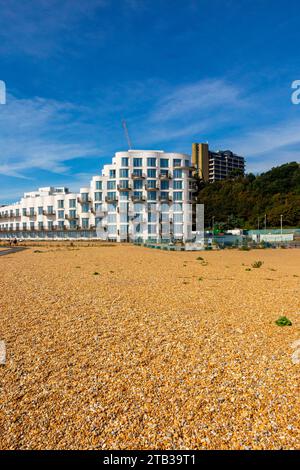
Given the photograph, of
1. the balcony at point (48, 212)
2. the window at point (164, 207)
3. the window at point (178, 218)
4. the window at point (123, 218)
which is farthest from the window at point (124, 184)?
the balcony at point (48, 212)

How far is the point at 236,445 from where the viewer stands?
3.50 metres

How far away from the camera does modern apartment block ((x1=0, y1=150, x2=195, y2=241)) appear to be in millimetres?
73625

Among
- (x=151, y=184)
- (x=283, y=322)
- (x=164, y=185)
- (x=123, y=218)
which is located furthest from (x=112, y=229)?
(x=283, y=322)

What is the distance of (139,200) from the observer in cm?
7362

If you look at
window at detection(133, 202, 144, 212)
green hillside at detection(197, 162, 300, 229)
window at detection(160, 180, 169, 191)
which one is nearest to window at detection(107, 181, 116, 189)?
window at detection(133, 202, 144, 212)

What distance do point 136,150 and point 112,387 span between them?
74202 millimetres

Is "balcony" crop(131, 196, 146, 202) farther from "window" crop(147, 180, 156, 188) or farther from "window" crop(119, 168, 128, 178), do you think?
"window" crop(119, 168, 128, 178)

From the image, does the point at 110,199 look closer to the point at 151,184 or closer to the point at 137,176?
the point at 137,176

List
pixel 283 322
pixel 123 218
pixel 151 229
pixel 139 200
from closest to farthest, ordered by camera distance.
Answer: pixel 283 322 < pixel 151 229 < pixel 139 200 < pixel 123 218

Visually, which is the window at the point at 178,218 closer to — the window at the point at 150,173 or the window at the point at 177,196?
the window at the point at 177,196

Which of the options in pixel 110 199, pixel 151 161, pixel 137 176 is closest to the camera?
pixel 137 176

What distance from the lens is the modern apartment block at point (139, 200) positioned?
73625mm
